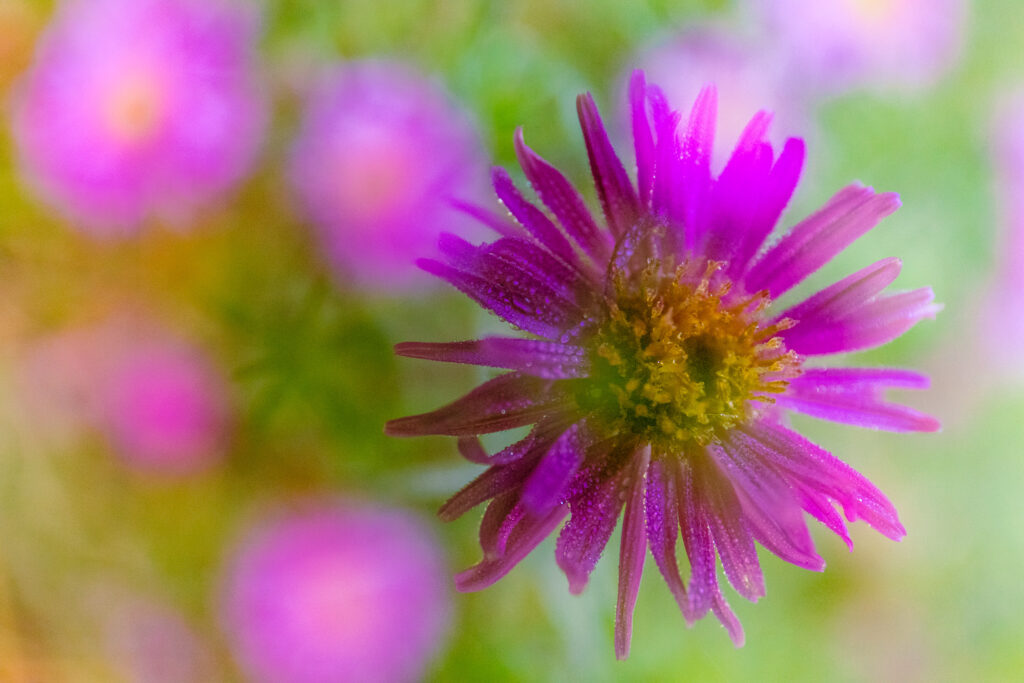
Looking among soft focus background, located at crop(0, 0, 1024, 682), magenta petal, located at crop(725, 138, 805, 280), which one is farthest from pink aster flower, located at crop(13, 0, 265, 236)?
magenta petal, located at crop(725, 138, 805, 280)

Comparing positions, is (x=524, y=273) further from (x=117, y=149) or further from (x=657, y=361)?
(x=117, y=149)

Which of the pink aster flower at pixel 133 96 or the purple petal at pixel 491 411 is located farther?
the pink aster flower at pixel 133 96

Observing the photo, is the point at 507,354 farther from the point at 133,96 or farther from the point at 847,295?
the point at 133,96

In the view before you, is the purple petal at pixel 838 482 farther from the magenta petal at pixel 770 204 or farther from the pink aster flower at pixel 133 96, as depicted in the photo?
the pink aster flower at pixel 133 96

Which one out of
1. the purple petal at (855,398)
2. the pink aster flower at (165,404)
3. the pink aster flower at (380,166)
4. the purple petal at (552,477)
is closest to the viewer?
the purple petal at (552,477)

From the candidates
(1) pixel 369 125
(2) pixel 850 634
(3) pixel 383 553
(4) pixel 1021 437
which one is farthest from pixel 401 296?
(4) pixel 1021 437

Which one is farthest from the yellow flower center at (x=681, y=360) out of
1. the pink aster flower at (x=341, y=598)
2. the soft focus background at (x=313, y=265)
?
the pink aster flower at (x=341, y=598)
